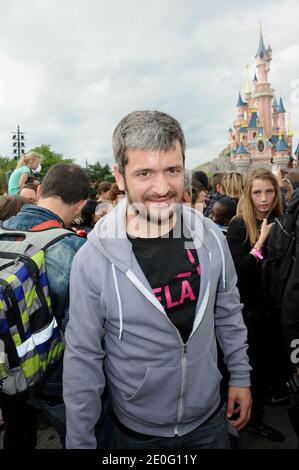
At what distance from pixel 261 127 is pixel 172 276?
70434mm

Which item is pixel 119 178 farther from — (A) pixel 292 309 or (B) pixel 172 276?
(A) pixel 292 309

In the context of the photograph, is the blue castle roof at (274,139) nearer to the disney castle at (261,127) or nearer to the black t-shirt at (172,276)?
the disney castle at (261,127)

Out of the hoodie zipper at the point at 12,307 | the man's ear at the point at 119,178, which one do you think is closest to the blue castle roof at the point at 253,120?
the man's ear at the point at 119,178

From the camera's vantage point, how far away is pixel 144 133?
1.60 meters

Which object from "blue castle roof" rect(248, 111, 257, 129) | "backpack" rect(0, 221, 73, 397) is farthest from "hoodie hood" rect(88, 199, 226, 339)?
"blue castle roof" rect(248, 111, 257, 129)

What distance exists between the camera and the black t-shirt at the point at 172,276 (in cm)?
169

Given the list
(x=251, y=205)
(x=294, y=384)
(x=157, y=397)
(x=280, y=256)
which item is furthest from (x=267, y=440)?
(x=251, y=205)

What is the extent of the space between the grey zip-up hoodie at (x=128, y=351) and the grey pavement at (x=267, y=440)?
66.2 inches

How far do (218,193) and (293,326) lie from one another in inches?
136

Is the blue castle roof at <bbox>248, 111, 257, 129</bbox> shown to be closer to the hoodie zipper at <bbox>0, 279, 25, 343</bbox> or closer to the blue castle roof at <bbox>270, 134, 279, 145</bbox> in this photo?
the blue castle roof at <bbox>270, 134, 279, 145</bbox>
